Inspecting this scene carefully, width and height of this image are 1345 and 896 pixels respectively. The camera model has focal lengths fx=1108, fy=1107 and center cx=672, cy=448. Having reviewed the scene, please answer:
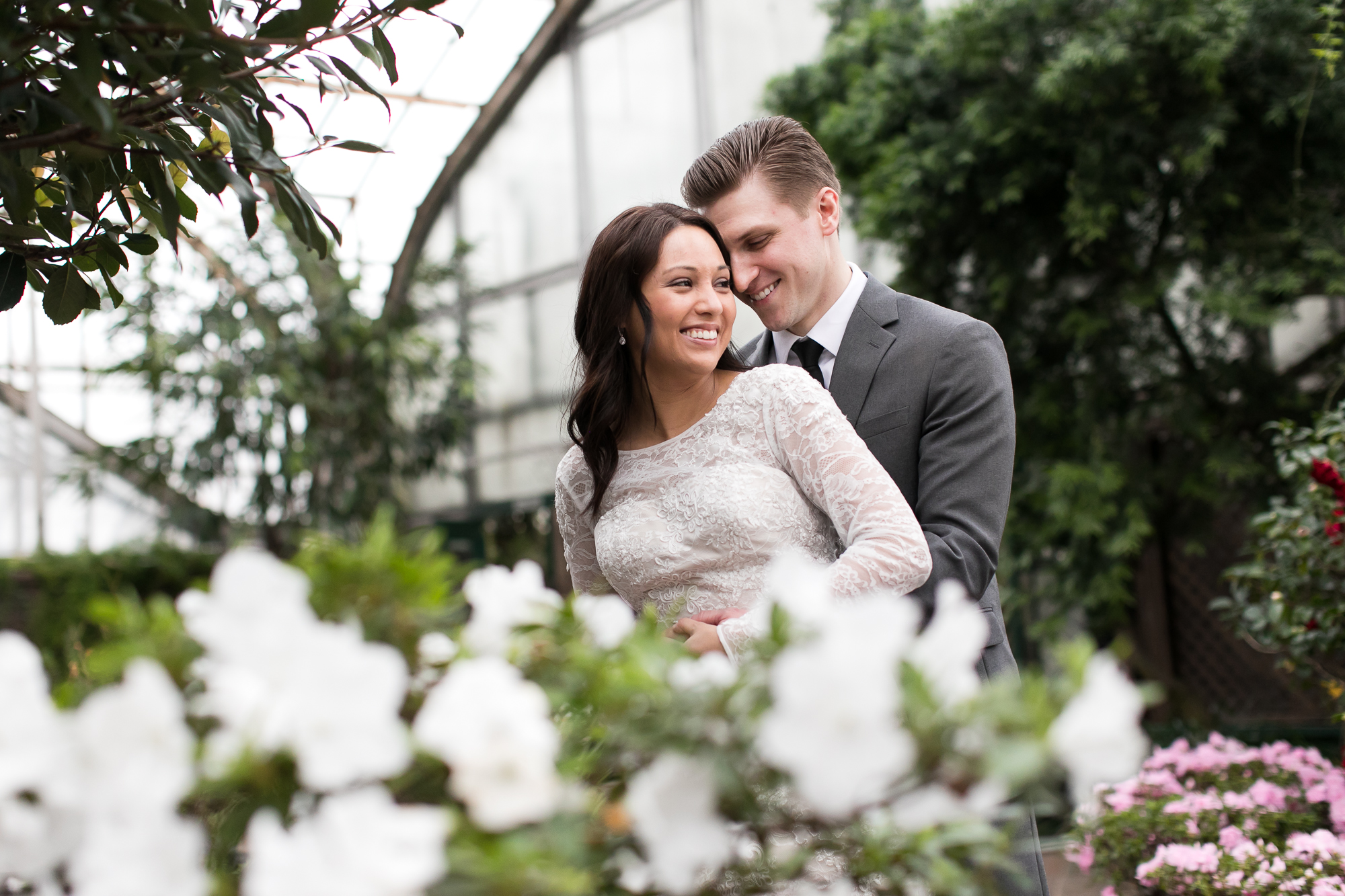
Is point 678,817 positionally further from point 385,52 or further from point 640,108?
point 640,108

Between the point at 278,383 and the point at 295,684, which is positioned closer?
the point at 295,684

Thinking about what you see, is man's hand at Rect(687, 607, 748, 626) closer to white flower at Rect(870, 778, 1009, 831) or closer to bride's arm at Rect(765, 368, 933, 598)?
bride's arm at Rect(765, 368, 933, 598)

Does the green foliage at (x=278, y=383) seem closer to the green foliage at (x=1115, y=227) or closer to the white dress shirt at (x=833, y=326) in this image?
the green foliage at (x=1115, y=227)

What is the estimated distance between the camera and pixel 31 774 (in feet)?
1.54

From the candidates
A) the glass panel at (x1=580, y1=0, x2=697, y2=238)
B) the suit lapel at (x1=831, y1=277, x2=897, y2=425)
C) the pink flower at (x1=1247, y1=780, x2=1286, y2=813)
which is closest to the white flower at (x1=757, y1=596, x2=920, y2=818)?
the suit lapel at (x1=831, y1=277, x2=897, y2=425)

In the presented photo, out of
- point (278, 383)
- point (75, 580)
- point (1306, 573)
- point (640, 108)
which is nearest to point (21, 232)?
point (1306, 573)

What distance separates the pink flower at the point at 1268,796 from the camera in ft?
10.0

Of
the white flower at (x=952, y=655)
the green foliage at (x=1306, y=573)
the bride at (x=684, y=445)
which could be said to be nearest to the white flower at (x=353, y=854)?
the white flower at (x=952, y=655)

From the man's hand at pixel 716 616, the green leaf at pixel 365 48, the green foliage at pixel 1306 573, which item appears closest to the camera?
the green leaf at pixel 365 48

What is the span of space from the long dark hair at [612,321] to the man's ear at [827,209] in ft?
1.37

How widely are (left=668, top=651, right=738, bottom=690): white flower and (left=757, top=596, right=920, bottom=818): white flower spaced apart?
6 centimetres

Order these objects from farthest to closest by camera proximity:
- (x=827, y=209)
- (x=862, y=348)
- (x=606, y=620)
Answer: (x=827, y=209), (x=862, y=348), (x=606, y=620)

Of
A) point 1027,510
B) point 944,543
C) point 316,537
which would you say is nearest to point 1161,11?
point 1027,510

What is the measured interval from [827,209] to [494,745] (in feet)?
6.55
